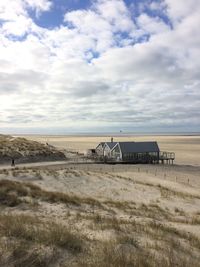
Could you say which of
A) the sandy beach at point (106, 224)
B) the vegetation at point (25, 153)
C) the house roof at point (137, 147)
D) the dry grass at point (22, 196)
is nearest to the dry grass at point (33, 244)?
the sandy beach at point (106, 224)

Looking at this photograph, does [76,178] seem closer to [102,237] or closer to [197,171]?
[197,171]

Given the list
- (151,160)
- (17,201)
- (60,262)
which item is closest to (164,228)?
(60,262)

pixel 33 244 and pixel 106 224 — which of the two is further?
pixel 106 224

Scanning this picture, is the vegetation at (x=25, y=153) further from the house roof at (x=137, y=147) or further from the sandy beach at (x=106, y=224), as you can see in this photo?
the sandy beach at (x=106, y=224)

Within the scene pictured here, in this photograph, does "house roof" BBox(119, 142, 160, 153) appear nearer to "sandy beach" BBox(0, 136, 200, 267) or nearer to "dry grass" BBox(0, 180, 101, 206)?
"sandy beach" BBox(0, 136, 200, 267)

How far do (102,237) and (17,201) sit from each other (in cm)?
1061

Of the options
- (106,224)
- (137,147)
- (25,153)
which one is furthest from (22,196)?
(137,147)

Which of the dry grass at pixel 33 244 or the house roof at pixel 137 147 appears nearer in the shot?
the dry grass at pixel 33 244

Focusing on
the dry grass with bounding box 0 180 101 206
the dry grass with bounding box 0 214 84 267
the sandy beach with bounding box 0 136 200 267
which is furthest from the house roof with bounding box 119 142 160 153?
the dry grass with bounding box 0 214 84 267

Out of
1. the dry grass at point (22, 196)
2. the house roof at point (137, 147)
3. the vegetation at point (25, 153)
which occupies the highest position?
the house roof at point (137, 147)

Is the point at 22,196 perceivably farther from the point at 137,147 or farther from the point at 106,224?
the point at 137,147

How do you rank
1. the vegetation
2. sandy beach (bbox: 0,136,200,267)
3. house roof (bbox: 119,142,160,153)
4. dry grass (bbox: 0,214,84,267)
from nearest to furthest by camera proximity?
1. dry grass (bbox: 0,214,84,267)
2. sandy beach (bbox: 0,136,200,267)
3. the vegetation
4. house roof (bbox: 119,142,160,153)

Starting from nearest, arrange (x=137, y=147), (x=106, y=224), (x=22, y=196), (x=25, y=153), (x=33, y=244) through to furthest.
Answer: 1. (x=33, y=244)
2. (x=106, y=224)
3. (x=22, y=196)
4. (x=25, y=153)
5. (x=137, y=147)

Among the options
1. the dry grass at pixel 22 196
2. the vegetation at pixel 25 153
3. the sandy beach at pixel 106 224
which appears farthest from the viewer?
the vegetation at pixel 25 153
